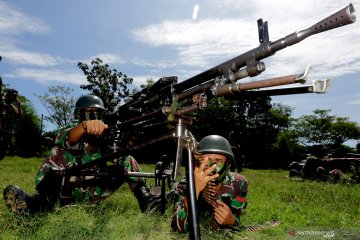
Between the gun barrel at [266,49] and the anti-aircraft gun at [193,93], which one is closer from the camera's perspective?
the gun barrel at [266,49]

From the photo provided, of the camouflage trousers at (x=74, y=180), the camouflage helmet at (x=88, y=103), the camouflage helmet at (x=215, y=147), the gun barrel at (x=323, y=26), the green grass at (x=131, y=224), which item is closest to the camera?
the gun barrel at (x=323, y=26)

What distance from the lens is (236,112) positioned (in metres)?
53.8

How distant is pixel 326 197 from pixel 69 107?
7730 centimetres

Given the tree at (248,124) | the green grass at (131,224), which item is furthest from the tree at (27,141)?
the green grass at (131,224)

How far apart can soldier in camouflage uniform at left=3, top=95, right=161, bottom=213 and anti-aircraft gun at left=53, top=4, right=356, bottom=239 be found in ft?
1.99

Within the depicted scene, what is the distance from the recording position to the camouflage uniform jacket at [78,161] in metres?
4.72

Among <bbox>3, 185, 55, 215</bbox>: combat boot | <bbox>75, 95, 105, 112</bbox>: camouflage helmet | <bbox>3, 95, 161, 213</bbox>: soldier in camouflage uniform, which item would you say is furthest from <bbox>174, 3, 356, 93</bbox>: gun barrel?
<bbox>3, 185, 55, 215</bbox>: combat boot

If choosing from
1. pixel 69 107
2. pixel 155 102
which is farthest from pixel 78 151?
pixel 69 107

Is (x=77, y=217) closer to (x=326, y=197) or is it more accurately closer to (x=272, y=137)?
(x=326, y=197)

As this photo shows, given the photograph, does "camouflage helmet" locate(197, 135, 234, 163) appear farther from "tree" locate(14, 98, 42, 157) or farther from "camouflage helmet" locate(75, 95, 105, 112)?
"tree" locate(14, 98, 42, 157)

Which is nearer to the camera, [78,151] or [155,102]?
[155,102]

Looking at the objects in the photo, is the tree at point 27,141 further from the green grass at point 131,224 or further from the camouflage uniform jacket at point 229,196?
the camouflage uniform jacket at point 229,196

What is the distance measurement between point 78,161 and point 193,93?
3.27 metres

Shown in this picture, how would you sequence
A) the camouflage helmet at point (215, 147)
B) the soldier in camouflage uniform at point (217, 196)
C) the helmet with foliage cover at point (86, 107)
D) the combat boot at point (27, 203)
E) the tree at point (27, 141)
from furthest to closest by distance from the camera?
1. the tree at point (27, 141)
2. the helmet with foliage cover at point (86, 107)
3. the camouflage helmet at point (215, 147)
4. the combat boot at point (27, 203)
5. the soldier in camouflage uniform at point (217, 196)
